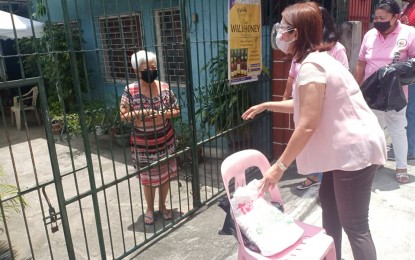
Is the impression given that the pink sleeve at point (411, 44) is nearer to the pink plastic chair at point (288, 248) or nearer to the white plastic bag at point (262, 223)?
the pink plastic chair at point (288, 248)

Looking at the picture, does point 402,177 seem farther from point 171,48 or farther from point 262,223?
point 171,48

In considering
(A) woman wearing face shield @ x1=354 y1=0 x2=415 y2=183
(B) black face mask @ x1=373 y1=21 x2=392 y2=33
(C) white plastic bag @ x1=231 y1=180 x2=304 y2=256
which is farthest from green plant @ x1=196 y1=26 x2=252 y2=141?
(C) white plastic bag @ x1=231 y1=180 x2=304 y2=256

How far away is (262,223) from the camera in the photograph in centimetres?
169

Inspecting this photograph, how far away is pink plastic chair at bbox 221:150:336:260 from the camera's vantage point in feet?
5.53

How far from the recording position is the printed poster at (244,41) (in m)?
3.21

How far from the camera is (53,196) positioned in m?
4.30

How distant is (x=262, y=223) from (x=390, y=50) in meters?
2.49

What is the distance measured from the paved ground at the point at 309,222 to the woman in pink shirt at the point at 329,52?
12 centimetres

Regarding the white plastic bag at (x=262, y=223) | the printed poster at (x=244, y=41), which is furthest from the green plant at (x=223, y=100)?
the white plastic bag at (x=262, y=223)

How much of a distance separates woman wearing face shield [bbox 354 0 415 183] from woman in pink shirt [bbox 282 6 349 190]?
0.58 metres

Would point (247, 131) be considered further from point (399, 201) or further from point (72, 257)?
point (72, 257)

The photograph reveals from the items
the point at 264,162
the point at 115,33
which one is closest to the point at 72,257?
the point at 264,162

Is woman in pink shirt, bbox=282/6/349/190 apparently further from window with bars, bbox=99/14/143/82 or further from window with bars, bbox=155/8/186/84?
window with bars, bbox=99/14/143/82

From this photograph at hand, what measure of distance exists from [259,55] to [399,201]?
1.95 m
